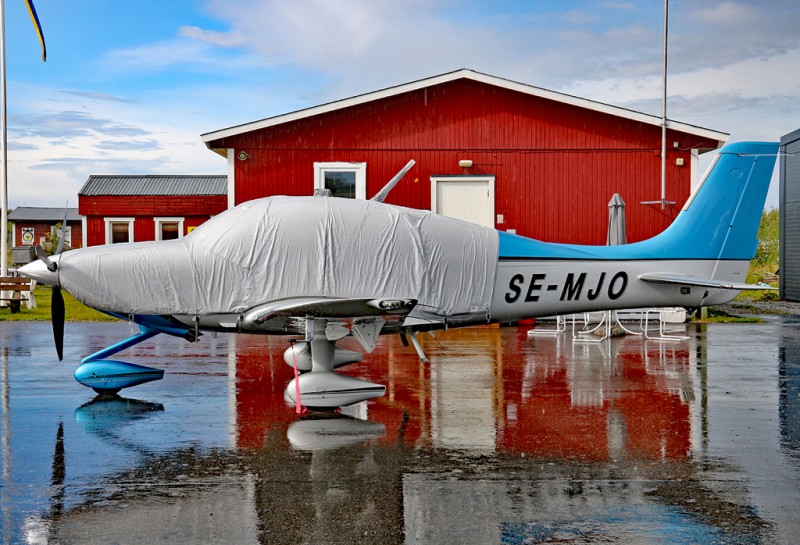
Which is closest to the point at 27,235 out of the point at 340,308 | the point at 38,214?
the point at 38,214

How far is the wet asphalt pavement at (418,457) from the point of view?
4.91 metres

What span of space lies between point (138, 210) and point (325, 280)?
32.0m

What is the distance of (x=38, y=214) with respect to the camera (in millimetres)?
67312

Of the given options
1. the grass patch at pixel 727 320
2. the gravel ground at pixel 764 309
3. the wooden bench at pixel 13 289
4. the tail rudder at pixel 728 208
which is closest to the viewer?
the tail rudder at pixel 728 208

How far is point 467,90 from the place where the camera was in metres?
19.9

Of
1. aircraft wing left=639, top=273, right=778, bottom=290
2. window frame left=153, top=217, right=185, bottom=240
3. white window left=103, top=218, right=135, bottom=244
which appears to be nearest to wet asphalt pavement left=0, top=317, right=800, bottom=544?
aircraft wing left=639, top=273, right=778, bottom=290

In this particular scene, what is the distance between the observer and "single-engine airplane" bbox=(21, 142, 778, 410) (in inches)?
322

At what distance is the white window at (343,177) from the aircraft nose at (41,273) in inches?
463

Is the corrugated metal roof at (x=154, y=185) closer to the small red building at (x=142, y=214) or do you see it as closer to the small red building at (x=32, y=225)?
the small red building at (x=142, y=214)

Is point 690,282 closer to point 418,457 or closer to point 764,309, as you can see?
point 418,457

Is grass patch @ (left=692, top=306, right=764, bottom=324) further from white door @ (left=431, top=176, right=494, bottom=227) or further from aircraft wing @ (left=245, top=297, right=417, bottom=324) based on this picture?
aircraft wing @ (left=245, top=297, right=417, bottom=324)

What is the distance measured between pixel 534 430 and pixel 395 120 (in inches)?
532

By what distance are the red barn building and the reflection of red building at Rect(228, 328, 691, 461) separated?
599 cm

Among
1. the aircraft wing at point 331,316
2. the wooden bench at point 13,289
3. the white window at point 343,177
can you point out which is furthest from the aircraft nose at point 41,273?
the wooden bench at point 13,289
